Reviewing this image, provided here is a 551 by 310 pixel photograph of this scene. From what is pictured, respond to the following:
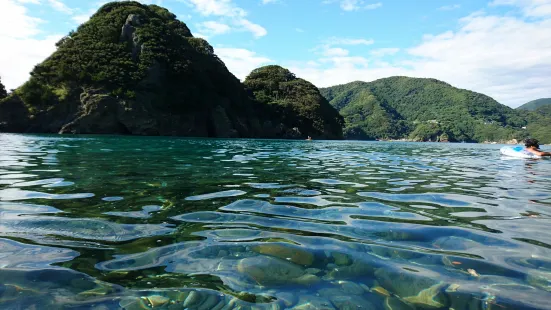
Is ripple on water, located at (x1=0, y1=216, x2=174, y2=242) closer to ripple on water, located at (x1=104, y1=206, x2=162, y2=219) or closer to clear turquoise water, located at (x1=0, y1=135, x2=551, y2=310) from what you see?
clear turquoise water, located at (x1=0, y1=135, x2=551, y2=310)

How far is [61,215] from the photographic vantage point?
14.1 feet

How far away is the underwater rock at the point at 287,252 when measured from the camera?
119 inches

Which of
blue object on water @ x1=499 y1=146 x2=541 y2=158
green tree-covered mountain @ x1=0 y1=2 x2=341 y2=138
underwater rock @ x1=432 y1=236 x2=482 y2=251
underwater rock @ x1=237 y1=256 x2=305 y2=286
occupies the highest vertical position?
green tree-covered mountain @ x1=0 y1=2 x2=341 y2=138

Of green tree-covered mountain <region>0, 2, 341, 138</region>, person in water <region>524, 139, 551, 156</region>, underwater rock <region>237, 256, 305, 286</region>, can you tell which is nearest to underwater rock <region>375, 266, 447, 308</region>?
underwater rock <region>237, 256, 305, 286</region>

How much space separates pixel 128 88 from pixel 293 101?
57541 millimetres

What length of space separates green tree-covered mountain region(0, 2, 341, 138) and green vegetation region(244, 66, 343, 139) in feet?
41.7

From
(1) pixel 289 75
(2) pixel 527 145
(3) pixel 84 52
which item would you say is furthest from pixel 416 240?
(1) pixel 289 75

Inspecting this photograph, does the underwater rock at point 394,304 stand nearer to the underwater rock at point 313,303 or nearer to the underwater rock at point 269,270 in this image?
the underwater rock at point 313,303

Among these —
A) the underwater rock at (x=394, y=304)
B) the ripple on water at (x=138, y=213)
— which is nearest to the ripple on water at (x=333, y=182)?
the ripple on water at (x=138, y=213)

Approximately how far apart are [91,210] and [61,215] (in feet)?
1.29

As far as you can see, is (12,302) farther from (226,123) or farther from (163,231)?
(226,123)

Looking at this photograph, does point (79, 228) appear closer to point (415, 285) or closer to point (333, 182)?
point (415, 285)

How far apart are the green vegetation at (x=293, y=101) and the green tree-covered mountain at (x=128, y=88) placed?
1271 centimetres

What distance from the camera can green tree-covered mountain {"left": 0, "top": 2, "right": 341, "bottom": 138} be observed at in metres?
55.0
